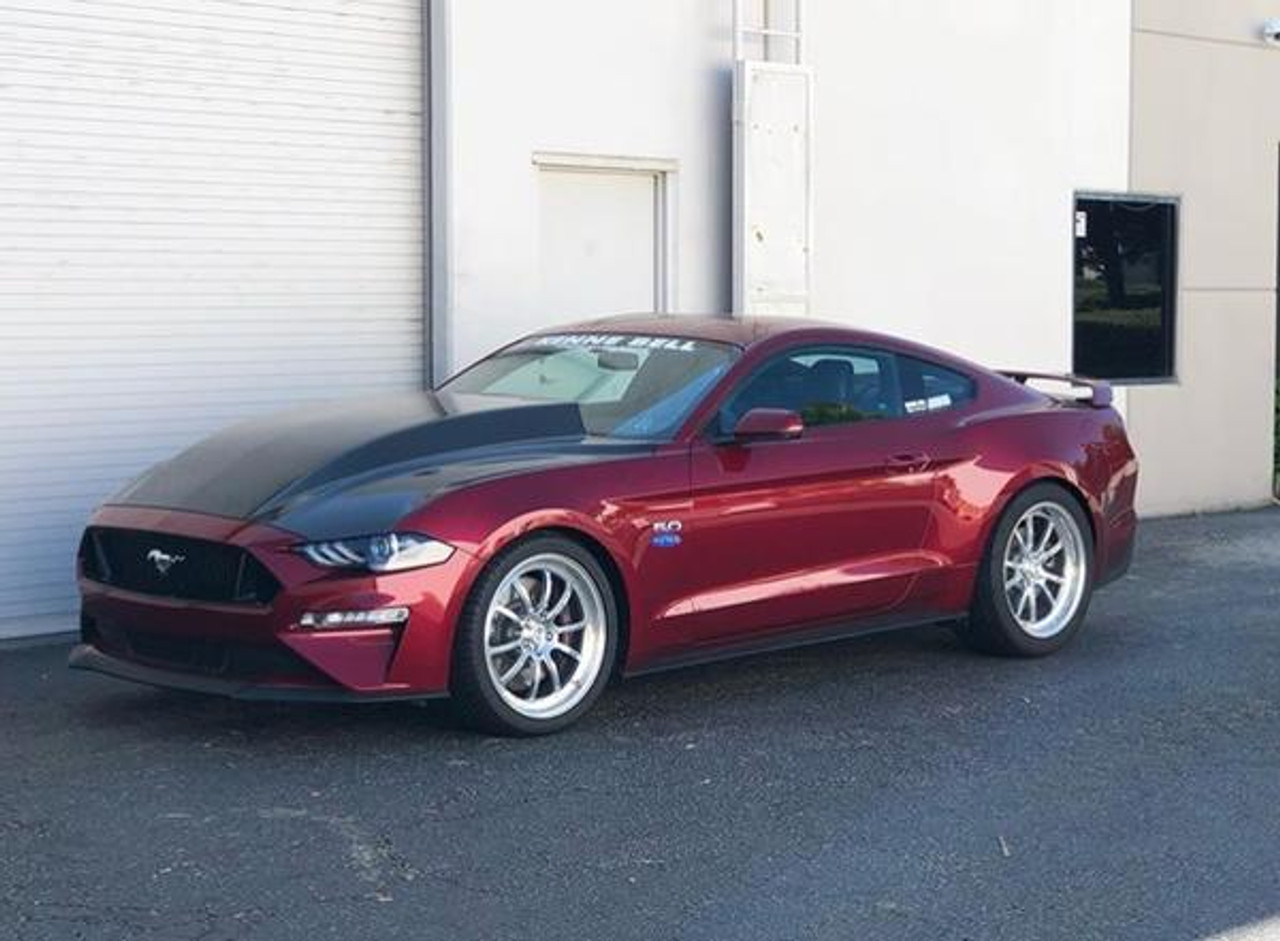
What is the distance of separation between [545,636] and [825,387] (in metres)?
1.89

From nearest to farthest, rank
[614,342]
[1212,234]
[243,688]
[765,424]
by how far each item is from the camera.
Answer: [243,688]
[765,424]
[614,342]
[1212,234]

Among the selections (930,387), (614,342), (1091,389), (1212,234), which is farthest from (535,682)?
(1212,234)

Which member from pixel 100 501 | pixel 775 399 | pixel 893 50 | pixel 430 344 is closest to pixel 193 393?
pixel 100 501

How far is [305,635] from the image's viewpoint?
6.74 m

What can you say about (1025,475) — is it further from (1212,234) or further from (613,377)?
(1212,234)

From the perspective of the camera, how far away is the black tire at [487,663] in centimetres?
695

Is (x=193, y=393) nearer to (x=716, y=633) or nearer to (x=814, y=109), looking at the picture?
(x=716, y=633)

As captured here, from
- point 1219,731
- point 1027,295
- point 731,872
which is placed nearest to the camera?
point 731,872

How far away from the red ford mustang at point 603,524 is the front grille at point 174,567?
0.4 inches

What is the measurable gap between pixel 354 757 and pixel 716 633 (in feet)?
5.02

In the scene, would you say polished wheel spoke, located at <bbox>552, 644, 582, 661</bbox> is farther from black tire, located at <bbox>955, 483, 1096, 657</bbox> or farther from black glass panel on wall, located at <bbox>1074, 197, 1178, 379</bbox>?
black glass panel on wall, located at <bbox>1074, 197, 1178, 379</bbox>

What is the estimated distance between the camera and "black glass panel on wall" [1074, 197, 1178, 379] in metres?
14.3

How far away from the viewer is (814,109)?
12.5m

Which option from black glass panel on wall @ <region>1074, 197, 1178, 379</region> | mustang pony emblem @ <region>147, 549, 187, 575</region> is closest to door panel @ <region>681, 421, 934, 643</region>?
mustang pony emblem @ <region>147, 549, 187, 575</region>
